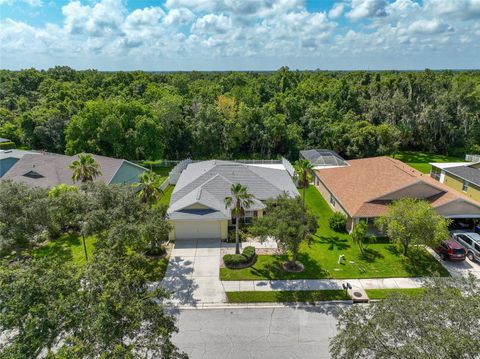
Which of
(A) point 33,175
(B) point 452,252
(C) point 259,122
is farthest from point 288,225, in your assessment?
(C) point 259,122

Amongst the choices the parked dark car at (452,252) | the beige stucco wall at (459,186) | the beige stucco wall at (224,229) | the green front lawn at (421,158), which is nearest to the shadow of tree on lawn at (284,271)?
the beige stucco wall at (224,229)

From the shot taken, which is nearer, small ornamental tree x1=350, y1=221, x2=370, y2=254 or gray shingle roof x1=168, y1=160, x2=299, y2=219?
small ornamental tree x1=350, y1=221, x2=370, y2=254

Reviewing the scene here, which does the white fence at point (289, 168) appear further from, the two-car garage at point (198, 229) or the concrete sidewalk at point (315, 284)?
the concrete sidewalk at point (315, 284)

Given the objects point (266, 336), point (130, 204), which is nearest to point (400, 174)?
point (266, 336)

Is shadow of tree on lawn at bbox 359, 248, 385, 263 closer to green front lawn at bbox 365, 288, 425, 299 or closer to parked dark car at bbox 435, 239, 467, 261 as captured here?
green front lawn at bbox 365, 288, 425, 299

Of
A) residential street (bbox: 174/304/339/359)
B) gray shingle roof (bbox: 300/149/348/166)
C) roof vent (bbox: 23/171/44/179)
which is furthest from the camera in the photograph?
gray shingle roof (bbox: 300/149/348/166)

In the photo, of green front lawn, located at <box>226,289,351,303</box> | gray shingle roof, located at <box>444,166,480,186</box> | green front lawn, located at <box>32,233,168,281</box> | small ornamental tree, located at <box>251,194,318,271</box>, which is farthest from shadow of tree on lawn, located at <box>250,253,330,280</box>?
gray shingle roof, located at <box>444,166,480,186</box>
